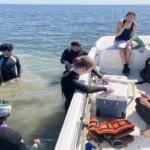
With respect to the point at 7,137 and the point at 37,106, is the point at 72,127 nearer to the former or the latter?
the point at 7,137

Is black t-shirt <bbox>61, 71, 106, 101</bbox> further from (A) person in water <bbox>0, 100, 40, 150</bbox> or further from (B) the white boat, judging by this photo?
(A) person in water <bbox>0, 100, 40, 150</bbox>

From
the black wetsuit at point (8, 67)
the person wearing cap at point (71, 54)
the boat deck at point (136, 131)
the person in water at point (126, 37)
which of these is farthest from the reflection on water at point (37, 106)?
the person in water at point (126, 37)

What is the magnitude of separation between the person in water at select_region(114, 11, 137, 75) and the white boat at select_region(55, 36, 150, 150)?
13 cm

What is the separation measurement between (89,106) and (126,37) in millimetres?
2711

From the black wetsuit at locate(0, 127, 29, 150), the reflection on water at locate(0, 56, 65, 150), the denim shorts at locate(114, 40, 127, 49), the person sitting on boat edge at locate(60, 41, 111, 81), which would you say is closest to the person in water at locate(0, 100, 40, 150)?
the black wetsuit at locate(0, 127, 29, 150)

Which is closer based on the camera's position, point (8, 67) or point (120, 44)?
point (120, 44)

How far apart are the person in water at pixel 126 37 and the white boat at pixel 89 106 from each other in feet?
0.41

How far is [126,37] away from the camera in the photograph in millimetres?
7566

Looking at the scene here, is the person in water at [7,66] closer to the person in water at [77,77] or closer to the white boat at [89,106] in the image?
the white boat at [89,106]

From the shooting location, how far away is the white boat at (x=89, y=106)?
11.5 ft

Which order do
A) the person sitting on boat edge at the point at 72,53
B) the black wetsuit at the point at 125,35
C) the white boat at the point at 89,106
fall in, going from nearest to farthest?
the white boat at the point at 89,106 < the person sitting on boat edge at the point at 72,53 < the black wetsuit at the point at 125,35

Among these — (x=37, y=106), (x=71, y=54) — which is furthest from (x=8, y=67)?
(x=71, y=54)

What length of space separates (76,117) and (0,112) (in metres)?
0.71

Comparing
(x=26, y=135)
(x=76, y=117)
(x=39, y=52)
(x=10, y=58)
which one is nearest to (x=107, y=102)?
(x=76, y=117)
